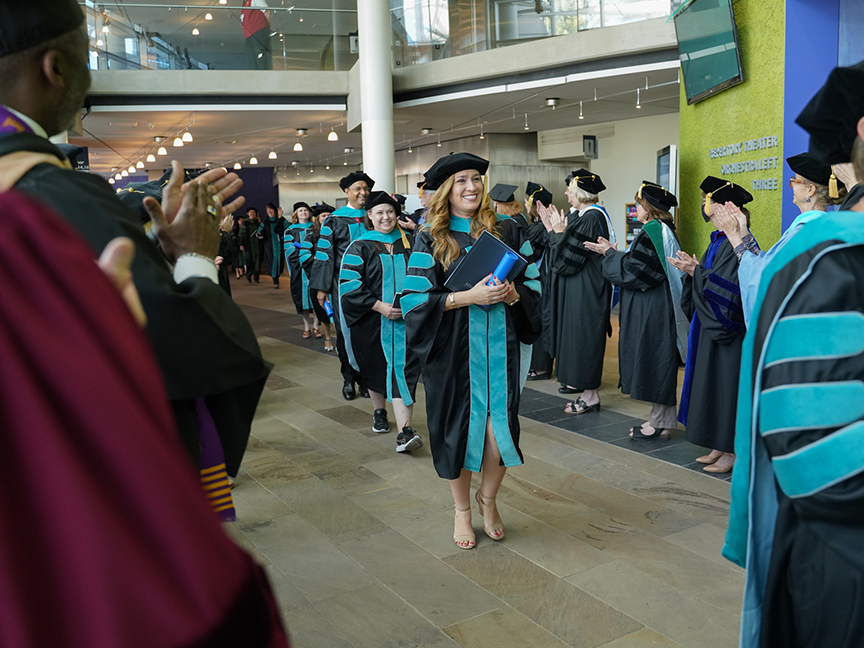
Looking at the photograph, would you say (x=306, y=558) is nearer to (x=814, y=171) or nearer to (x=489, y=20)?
(x=814, y=171)

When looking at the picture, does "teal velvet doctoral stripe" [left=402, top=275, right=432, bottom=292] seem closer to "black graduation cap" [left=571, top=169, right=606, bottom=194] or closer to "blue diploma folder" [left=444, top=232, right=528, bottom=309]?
"blue diploma folder" [left=444, top=232, right=528, bottom=309]

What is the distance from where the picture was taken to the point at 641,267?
5.40 m

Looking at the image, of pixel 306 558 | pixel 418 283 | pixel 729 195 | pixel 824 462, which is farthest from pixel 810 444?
pixel 729 195

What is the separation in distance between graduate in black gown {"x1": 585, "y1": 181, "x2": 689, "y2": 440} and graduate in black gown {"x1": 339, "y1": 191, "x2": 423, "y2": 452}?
1656 millimetres

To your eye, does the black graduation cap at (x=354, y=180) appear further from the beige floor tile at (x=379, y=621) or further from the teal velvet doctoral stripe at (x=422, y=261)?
the beige floor tile at (x=379, y=621)

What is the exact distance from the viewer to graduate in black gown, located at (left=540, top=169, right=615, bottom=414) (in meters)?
6.32

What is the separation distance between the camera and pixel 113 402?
54cm

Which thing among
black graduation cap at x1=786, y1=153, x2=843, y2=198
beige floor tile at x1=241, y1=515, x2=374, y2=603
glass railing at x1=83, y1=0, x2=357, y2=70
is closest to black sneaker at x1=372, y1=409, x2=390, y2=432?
beige floor tile at x1=241, y1=515, x2=374, y2=603

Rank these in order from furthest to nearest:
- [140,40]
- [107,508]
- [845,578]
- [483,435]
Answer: [140,40] → [483,435] → [845,578] → [107,508]

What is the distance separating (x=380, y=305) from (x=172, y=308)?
4317mm

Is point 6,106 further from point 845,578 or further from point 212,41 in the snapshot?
point 212,41

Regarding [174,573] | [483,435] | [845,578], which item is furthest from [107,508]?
[483,435]

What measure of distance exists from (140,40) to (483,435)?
12.1 metres

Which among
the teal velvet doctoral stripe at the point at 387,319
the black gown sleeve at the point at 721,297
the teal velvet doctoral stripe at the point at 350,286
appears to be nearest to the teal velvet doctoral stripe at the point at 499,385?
the black gown sleeve at the point at 721,297
